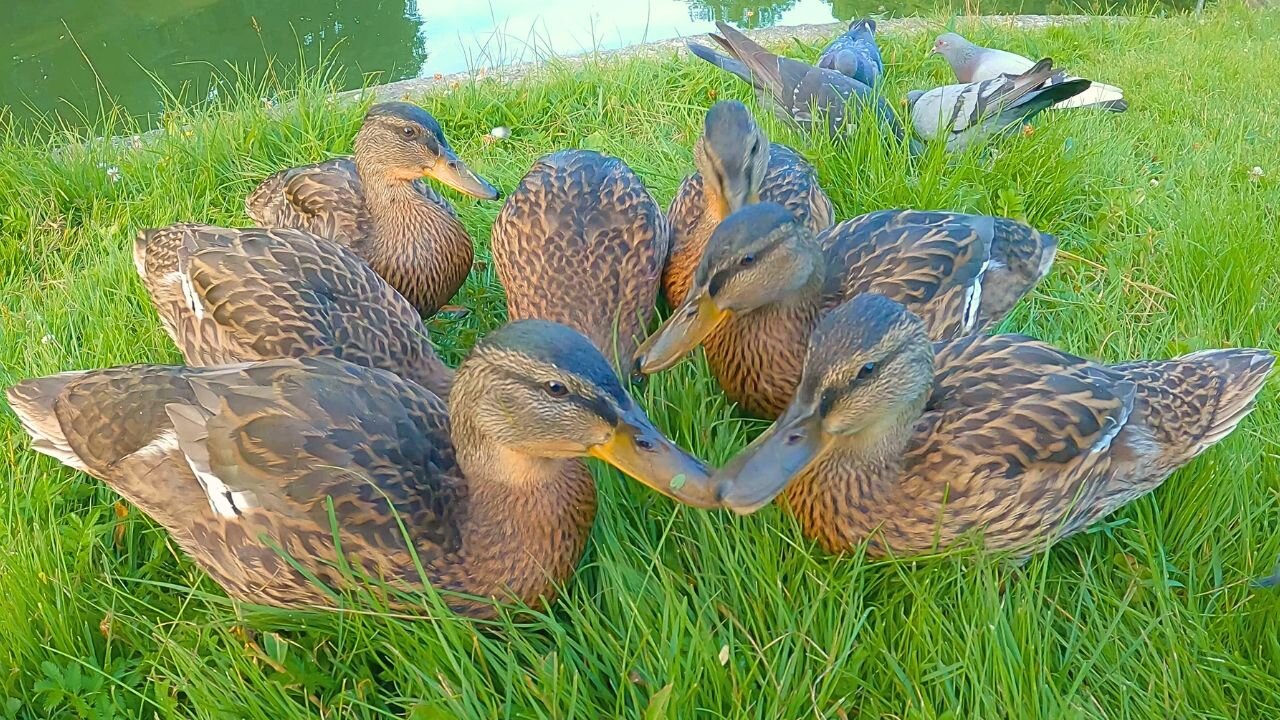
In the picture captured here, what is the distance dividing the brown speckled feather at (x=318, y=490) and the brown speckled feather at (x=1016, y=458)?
695mm

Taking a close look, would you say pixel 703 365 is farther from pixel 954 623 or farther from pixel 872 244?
pixel 954 623

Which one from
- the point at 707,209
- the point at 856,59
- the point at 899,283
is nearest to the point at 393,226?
the point at 707,209

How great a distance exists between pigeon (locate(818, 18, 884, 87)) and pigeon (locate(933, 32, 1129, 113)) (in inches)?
19.0

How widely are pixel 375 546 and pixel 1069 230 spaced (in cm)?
305

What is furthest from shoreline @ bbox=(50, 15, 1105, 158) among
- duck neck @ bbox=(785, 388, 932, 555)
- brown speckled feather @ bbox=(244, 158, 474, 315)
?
duck neck @ bbox=(785, 388, 932, 555)

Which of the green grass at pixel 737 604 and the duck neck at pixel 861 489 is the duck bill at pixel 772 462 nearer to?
the duck neck at pixel 861 489

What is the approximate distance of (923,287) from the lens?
9.18 ft

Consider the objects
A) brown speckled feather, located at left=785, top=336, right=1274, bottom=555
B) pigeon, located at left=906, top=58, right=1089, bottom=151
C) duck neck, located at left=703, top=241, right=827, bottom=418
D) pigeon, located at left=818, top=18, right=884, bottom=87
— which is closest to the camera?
brown speckled feather, located at left=785, top=336, right=1274, bottom=555

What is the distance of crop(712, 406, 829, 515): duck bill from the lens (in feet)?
6.13

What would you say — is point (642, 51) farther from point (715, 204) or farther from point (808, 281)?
point (808, 281)

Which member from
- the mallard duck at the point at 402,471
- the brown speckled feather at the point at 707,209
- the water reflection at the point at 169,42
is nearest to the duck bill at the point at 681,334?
the mallard duck at the point at 402,471

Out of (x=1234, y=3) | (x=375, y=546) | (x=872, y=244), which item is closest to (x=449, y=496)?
(x=375, y=546)

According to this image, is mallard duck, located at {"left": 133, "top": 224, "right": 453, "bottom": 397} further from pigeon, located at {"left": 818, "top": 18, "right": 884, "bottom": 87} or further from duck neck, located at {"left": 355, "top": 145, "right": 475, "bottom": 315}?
pigeon, located at {"left": 818, "top": 18, "right": 884, "bottom": 87}

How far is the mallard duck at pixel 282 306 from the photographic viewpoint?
2.66 metres
